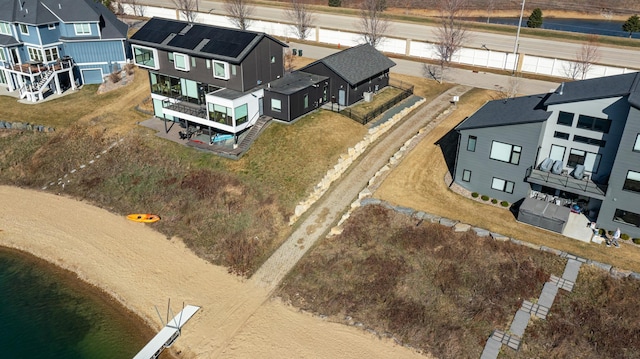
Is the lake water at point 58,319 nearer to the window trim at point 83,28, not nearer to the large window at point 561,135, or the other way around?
the large window at point 561,135

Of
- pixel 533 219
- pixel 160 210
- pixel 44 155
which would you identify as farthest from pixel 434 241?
pixel 44 155

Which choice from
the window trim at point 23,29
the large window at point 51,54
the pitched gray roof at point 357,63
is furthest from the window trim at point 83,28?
the pitched gray roof at point 357,63

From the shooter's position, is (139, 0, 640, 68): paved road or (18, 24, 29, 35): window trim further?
(139, 0, 640, 68): paved road

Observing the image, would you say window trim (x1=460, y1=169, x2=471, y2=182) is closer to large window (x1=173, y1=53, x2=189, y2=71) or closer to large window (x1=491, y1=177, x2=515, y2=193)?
large window (x1=491, y1=177, x2=515, y2=193)

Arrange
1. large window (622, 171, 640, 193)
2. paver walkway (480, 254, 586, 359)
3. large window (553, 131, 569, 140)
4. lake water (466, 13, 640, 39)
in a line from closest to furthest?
1. paver walkway (480, 254, 586, 359)
2. large window (622, 171, 640, 193)
3. large window (553, 131, 569, 140)
4. lake water (466, 13, 640, 39)

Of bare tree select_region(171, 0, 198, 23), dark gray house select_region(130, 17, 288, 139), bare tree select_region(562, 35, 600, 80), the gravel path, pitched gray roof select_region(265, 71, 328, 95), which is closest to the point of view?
the gravel path

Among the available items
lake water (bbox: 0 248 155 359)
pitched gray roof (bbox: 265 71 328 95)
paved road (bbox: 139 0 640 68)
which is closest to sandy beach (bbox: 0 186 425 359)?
lake water (bbox: 0 248 155 359)

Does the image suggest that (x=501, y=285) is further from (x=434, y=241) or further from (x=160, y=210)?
(x=160, y=210)

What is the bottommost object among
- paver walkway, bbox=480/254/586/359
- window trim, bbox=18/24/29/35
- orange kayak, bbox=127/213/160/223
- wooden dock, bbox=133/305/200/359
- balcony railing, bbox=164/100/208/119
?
wooden dock, bbox=133/305/200/359
